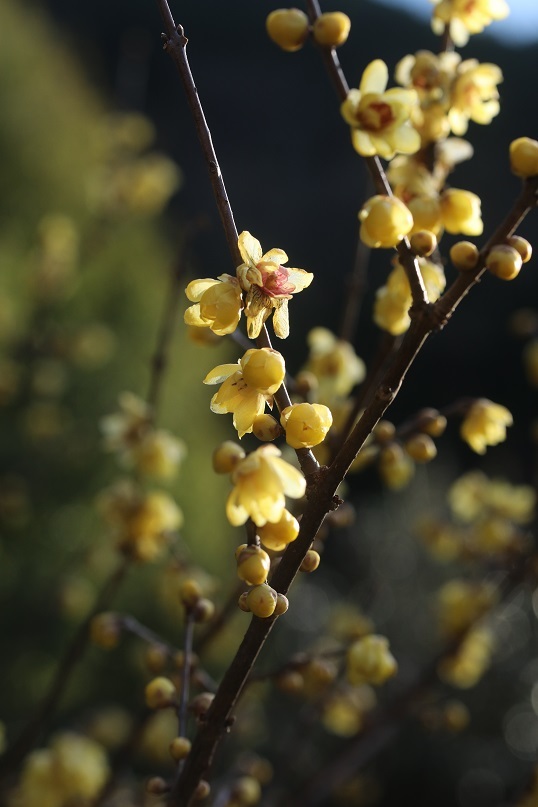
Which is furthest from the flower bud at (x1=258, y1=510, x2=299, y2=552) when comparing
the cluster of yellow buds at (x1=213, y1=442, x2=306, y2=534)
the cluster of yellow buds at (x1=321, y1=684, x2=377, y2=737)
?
the cluster of yellow buds at (x1=321, y1=684, x2=377, y2=737)

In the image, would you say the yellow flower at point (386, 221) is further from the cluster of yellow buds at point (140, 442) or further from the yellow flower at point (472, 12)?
the cluster of yellow buds at point (140, 442)

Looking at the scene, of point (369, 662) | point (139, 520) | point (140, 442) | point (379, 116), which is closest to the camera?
point (379, 116)

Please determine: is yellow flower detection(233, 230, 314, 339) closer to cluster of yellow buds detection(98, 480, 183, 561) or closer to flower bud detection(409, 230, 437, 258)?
flower bud detection(409, 230, 437, 258)

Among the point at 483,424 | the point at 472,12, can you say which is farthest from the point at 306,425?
the point at 472,12

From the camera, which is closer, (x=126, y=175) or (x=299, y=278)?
(x=299, y=278)

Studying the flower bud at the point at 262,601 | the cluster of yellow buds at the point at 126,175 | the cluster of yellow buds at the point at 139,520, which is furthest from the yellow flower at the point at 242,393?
the cluster of yellow buds at the point at 126,175

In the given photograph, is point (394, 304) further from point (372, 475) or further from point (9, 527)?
point (372, 475)

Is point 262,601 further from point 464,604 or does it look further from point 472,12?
point 464,604
